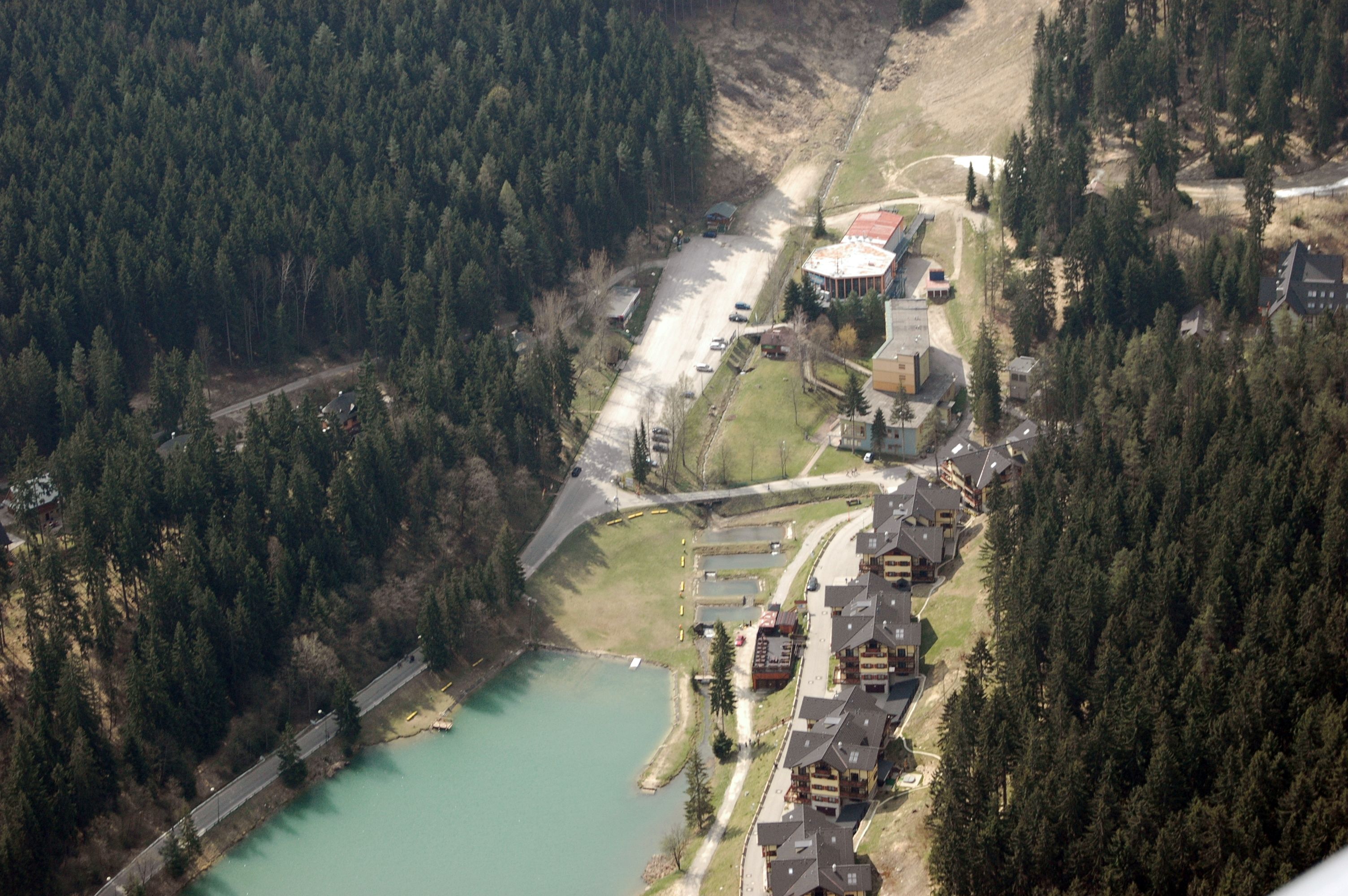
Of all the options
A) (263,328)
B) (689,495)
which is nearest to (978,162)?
(689,495)

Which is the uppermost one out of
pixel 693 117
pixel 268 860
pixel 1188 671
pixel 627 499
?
pixel 693 117

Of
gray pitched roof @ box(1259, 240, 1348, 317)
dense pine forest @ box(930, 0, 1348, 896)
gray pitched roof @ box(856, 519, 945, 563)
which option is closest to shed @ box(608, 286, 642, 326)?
dense pine forest @ box(930, 0, 1348, 896)

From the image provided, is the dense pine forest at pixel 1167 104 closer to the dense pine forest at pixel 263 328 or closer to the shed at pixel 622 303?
the shed at pixel 622 303

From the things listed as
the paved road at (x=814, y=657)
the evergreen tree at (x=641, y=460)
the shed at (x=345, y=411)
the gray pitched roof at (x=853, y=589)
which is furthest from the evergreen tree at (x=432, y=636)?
the gray pitched roof at (x=853, y=589)

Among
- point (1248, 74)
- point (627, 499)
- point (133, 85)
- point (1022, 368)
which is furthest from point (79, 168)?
point (1248, 74)

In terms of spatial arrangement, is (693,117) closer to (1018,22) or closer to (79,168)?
(1018,22)

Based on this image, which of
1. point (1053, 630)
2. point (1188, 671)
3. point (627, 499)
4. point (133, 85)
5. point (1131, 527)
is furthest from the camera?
point (133, 85)

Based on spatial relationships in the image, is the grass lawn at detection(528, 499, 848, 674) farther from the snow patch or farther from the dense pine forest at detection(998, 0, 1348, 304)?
the snow patch
